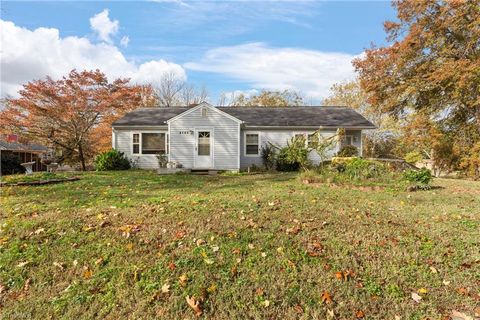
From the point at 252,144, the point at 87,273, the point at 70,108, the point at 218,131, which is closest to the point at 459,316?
the point at 87,273

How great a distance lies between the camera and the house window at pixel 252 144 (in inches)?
679

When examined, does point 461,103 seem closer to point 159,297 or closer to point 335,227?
point 335,227

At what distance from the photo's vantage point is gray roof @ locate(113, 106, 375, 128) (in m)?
17.1

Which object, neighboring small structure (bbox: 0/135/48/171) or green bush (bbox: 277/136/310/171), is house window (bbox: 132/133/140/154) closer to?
green bush (bbox: 277/136/310/171)

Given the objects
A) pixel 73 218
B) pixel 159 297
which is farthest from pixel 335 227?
pixel 73 218

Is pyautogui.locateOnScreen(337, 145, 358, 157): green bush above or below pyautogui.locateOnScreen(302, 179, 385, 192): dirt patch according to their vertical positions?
above

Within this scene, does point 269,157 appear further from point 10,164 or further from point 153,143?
point 10,164

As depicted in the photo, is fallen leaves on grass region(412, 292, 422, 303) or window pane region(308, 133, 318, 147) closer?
fallen leaves on grass region(412, 292, 422, 303)

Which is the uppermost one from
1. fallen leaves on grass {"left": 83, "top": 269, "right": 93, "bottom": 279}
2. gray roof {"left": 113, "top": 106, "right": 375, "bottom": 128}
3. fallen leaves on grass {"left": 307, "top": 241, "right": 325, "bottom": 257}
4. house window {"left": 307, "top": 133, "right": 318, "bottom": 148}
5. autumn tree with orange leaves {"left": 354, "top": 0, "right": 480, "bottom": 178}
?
autumn tree with orange leaves {"left": 354, "top": 0, "right": 480, "bottom": 178}

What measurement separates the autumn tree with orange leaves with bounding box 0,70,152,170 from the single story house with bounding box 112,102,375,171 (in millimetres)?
1879

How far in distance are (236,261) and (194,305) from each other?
83 cm

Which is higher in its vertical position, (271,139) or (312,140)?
(271,139)

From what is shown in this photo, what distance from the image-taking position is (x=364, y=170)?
954cm

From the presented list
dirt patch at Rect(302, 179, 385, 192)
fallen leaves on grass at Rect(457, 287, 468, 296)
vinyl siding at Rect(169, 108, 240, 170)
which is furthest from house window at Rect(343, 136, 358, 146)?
fallen leaves on grass at Rect(457, 287, 468, 296)
